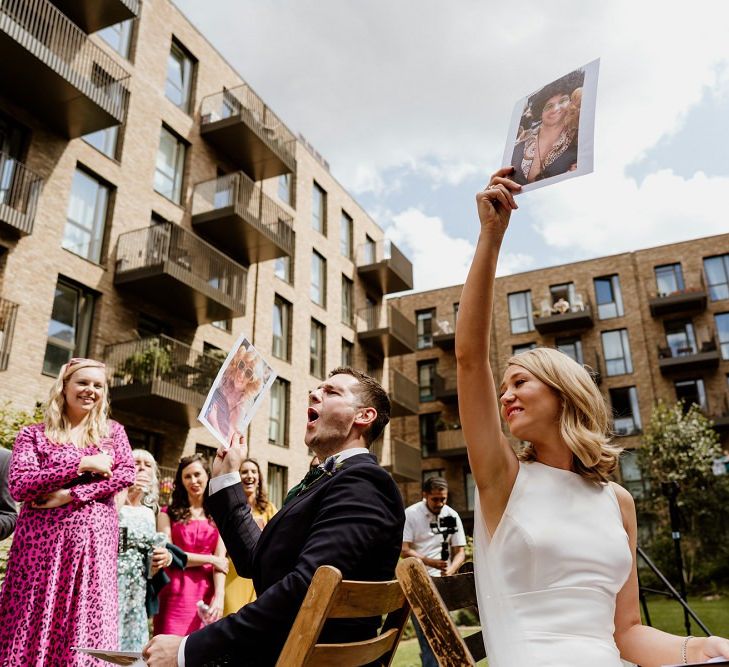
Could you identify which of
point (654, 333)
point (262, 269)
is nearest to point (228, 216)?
point (262, 269)

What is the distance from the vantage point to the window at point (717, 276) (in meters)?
31.4

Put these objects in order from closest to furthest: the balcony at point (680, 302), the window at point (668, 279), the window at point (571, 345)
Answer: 1. the balcony at point (680, 302)
2. the window at point (668, 279)
3. the window at point (571, 345)

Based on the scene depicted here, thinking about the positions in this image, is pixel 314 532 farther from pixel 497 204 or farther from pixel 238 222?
pixel 238 222

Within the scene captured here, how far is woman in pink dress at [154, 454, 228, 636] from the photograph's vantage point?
529 centimetres

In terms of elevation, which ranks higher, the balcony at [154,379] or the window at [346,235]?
the window at [346,235]

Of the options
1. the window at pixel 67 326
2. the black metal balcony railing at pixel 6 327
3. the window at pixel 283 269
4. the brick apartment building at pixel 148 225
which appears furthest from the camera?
the window at pixel 283 269

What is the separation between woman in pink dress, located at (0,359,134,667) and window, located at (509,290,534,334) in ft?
107

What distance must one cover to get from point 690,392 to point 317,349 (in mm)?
18288

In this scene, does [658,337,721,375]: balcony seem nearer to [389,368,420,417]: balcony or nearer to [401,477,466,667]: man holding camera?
[389,368,420,417]: balcony

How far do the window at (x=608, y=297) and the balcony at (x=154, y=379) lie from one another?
24.0 m

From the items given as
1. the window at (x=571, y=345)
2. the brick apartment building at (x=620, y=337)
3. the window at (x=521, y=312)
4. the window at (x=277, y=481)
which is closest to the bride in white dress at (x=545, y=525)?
the window at (x=277, y=481)

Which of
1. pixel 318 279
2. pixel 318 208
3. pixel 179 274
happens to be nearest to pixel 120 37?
pixel 179 274

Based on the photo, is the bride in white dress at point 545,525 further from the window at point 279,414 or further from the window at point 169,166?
the window at point 279,414

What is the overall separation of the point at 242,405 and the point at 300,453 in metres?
18.7
